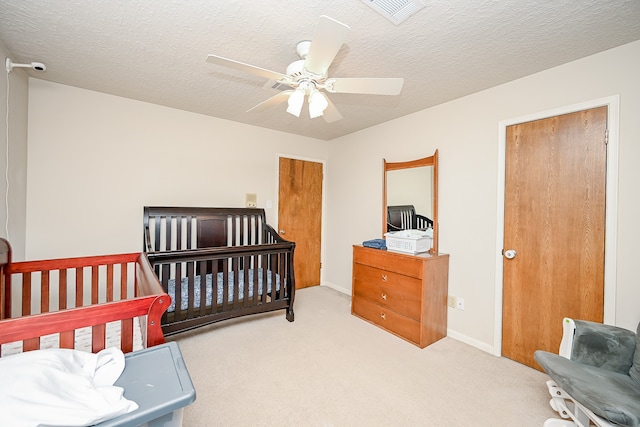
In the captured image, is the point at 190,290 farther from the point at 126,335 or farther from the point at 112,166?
the point at 112,166

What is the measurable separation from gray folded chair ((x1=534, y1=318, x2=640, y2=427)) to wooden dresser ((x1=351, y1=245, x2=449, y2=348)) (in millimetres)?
889

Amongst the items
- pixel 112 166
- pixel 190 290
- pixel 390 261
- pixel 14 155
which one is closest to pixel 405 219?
pixel 390 261

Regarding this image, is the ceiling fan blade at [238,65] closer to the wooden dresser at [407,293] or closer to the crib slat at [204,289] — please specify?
the crib slat at [204,289]

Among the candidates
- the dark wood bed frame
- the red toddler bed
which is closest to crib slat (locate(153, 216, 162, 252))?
the dark wood bed frame

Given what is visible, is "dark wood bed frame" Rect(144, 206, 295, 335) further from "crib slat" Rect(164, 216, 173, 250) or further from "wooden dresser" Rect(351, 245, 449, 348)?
"wooden dresser" Rect(351, 245, 449, 348)

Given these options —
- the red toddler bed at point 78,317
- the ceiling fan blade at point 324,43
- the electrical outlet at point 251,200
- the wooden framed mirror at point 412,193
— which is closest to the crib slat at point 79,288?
the red toddler bed at point 78,317

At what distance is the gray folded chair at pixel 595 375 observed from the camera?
3.88 feet

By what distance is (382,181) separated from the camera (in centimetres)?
330

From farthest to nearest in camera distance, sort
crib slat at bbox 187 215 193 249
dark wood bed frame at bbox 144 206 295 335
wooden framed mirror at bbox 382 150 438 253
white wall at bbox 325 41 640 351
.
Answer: crib slat at bbox 187 215 193 249 → wooden framed mirror at bbox 382 150 438 253 → dark wood bed frame at bbox 144 206 295 335 → white wall at bbox 325 41 640 351

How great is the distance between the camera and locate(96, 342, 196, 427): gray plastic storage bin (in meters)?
0.82

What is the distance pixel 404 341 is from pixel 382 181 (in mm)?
1788

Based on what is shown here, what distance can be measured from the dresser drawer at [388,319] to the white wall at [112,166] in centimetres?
195

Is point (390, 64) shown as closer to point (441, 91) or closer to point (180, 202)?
point (441, 91)

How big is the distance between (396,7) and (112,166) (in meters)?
2.87
